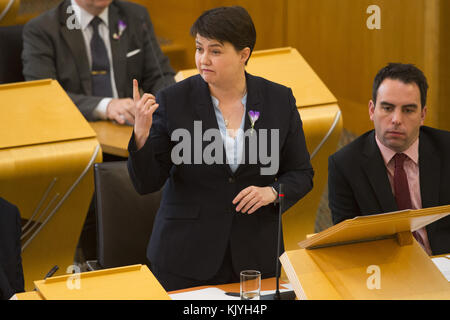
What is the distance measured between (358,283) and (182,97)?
745 millimetres

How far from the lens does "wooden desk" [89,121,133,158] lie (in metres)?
2.93

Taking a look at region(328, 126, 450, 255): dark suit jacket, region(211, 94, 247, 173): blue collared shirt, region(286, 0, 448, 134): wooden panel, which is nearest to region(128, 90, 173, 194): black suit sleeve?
region(211, 94, 247, 173): blue collared shirt

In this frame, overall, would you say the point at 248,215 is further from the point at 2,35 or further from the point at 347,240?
→ the point at 2,35

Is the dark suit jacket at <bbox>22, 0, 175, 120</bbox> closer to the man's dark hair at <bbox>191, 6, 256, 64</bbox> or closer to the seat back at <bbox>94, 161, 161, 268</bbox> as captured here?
the seat back at <bbox>94, 161, 161, 268</bbox>

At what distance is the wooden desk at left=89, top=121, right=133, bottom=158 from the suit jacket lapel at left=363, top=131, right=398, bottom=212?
3.31ft

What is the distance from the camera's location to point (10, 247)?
2.03 m

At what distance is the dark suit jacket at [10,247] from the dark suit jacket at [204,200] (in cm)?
34

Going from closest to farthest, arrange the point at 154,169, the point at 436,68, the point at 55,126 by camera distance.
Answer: the point at 154,169 < the point at 55,126 < the point at 436,68

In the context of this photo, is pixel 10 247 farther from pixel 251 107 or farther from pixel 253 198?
pixel 251 107

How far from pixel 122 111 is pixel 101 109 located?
0.12 meters

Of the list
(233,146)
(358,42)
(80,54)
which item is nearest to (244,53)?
(233,146)

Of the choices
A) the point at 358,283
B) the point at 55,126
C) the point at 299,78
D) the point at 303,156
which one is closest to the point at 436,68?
the point at 299,78

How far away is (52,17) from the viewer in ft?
11.3

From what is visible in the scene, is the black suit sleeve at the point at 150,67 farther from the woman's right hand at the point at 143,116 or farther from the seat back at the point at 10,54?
the woman's right hand at the point at 143,116
